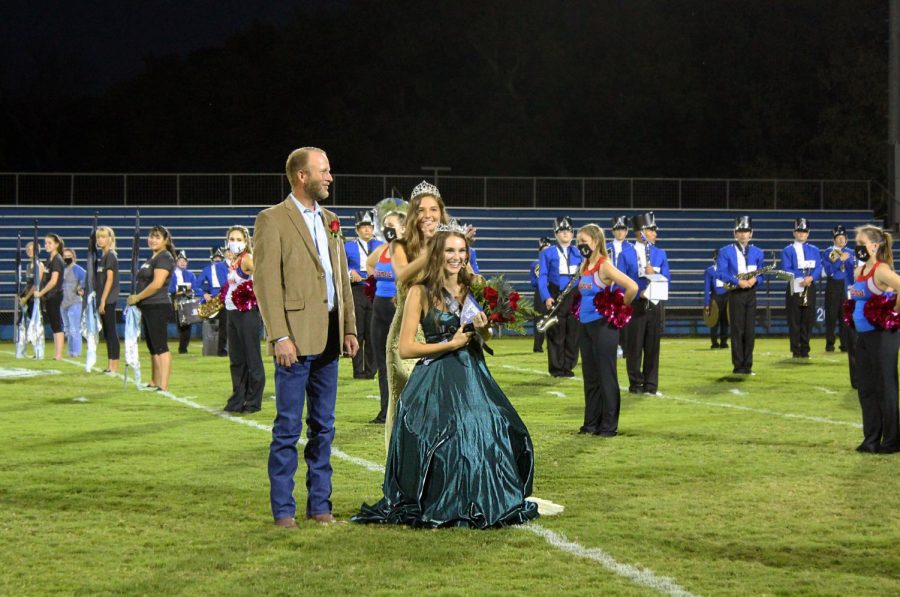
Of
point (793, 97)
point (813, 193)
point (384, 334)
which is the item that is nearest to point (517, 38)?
point (793, 97)

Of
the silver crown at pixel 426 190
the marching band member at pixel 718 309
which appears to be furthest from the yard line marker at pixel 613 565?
the marching band member at pixel 718 309

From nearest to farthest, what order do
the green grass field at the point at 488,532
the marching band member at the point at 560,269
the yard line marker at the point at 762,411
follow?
the green grass field at the point at 488,532 → the yard line marker at the point at 762,411 → the marching band member at the point at 560,269

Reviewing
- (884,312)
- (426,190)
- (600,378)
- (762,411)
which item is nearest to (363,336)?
(762,411)

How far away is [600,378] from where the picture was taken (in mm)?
11180

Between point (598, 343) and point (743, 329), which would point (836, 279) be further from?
point (598, 343)

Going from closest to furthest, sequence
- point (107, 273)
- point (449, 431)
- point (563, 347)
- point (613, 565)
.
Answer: point (613, 565), point (449, 431), point (107, 273), point (563, 347)

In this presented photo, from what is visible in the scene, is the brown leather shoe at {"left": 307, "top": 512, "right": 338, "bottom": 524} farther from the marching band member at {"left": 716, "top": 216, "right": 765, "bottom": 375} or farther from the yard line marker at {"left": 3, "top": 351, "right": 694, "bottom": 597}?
the marching band member at {"left": 716, "top": 216, "right": 765, "bottom": 375}

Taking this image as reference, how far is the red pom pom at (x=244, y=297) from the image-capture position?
1284 centimetres

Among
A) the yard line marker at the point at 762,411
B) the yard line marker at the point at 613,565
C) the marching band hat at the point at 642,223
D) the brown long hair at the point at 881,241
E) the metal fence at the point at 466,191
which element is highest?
the metal fence at the point at 466,191

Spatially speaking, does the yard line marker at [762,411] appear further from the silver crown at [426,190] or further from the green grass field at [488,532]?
the silver crown at [426,190]

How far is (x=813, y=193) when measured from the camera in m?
40.1

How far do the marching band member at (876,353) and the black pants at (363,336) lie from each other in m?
7.96

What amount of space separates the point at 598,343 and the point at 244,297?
3.59 m

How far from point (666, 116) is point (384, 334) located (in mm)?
41119
